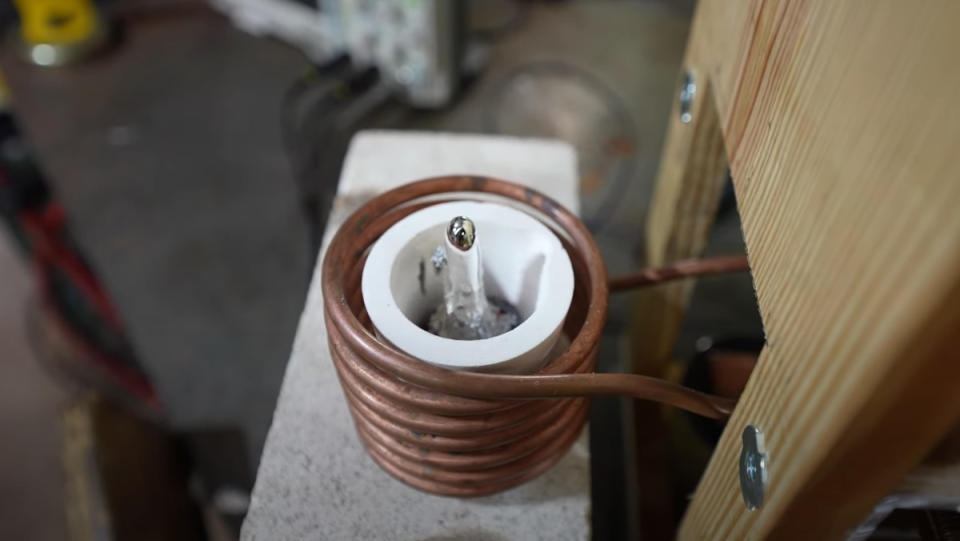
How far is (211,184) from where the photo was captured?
156 cm

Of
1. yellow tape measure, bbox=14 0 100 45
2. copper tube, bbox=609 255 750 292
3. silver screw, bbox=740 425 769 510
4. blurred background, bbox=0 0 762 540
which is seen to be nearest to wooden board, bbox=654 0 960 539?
silver screw, bbox=740 425 769 510

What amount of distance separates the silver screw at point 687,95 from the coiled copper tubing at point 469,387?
15cm

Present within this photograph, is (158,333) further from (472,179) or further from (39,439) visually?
(472,179)

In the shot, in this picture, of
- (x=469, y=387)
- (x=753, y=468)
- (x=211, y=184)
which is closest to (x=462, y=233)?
(x=469, y=387)

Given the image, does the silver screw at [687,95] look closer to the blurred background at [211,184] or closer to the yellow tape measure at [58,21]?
the blurred background at [211,184]

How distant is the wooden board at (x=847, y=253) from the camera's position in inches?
8.7

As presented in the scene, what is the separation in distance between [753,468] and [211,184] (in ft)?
4.76

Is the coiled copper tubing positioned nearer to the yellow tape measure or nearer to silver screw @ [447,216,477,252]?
silver screw @ [447,216,477,252]

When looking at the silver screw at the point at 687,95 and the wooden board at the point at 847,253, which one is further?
the silver screw at the point at 687,95

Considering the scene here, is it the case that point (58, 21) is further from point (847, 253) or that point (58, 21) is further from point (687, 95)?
point (847, 253)

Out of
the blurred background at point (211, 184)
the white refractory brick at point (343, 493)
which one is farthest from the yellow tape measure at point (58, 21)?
the white refractory brick at point (343, 493)

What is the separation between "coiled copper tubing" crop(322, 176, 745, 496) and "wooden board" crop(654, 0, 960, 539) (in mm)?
95

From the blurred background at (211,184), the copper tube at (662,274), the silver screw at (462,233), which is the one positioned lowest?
the blurred background at (211,184)

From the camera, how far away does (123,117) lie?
1662mm
